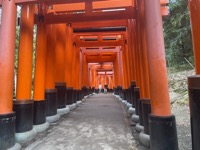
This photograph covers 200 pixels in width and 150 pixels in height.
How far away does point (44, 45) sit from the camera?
5602 millimetres

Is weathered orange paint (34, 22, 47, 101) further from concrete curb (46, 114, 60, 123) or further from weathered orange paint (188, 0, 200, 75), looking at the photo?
weathered orange paint (188, 0, 200, 75)

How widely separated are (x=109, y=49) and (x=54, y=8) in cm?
855

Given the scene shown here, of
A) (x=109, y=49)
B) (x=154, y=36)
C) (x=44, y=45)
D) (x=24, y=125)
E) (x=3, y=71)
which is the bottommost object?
(x=24, y=125)

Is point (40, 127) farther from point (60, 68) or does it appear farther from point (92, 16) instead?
point (92, 16)

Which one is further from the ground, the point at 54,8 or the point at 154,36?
the point at 54,8

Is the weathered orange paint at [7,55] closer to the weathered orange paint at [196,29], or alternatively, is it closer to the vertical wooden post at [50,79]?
the vertical wooden post at [50,79]

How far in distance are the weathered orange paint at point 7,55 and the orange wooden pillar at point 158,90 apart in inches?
103

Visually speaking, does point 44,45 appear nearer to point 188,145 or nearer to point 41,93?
point 41,93

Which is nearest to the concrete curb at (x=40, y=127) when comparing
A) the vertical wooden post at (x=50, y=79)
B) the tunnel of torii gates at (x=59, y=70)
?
the tunnel of torii gates at (x=59, y=70)

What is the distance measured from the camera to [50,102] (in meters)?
6.00

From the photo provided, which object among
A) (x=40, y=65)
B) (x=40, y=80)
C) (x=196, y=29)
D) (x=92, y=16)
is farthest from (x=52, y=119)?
(x=196, y=29)

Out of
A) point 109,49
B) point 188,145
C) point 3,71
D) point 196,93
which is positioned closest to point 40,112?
point 3,71

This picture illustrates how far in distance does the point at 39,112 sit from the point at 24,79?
1124 millimetres

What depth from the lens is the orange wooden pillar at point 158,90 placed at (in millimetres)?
2912
